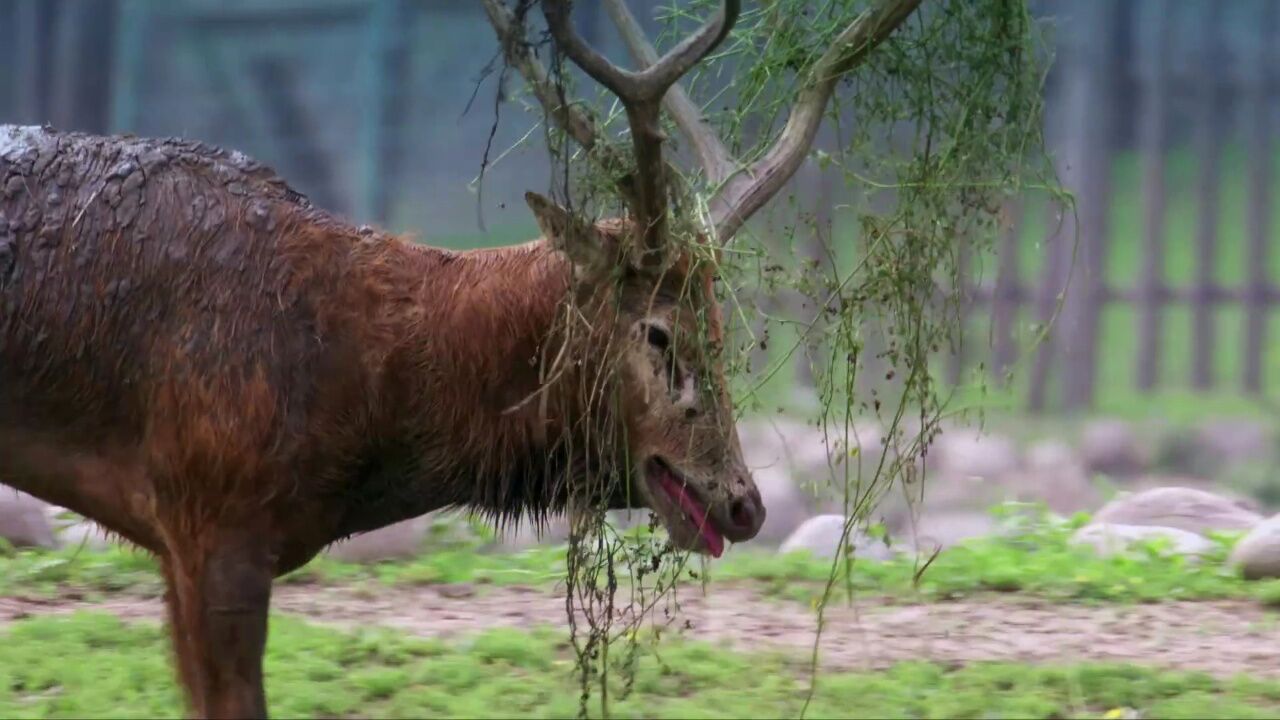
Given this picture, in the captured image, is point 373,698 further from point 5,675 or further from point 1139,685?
point 1139,685

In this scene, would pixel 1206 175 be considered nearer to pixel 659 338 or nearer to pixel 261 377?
pixel 659 338

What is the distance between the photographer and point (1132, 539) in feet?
26.7

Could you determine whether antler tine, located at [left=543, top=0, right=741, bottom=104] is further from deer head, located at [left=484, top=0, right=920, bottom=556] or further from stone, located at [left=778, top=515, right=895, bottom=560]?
stone, located at [left=778, top=515, right=895, bottom=560]

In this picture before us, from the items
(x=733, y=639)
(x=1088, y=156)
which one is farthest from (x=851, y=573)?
(x=1088, y=156)

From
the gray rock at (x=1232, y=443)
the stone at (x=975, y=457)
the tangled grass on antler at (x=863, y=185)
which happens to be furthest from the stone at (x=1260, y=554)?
the tangled grass on antler at (x=863, y=185)

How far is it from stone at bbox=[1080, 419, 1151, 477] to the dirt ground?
9.86ft

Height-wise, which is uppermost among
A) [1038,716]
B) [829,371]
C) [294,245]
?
[294,245]

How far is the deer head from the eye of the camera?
14.6 ft

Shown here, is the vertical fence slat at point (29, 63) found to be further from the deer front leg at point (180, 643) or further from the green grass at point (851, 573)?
the deer front leg at point (180, 643)

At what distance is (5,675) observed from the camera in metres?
5.85

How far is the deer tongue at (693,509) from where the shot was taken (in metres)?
4.66

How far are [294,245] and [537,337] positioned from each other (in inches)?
27.1

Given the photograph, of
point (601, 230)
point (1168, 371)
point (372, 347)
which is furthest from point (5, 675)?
point (1168, 371)

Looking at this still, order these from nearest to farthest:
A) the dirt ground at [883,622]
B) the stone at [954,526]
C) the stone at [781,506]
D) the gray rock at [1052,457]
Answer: the dirt ground at [883,622], the stone at [954,526], the stone at [781,506], the gray rock at [1052,457]
